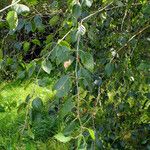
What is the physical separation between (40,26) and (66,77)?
42 cm

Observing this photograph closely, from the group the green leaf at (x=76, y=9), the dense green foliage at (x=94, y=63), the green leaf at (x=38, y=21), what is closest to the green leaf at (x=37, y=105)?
the dense green foliage at (x=94, y=63)

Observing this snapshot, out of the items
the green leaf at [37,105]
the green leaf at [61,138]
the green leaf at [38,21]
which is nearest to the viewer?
the green leaf at [61,138]

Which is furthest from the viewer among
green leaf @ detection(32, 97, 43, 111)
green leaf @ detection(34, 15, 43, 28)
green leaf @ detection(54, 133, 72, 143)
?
green leaf @ detection(34, 15, 43, 28)

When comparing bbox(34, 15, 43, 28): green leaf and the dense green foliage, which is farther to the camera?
bbox(34, 15, 43, 28): green leaf

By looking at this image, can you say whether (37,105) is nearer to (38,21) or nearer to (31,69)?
(31,69)

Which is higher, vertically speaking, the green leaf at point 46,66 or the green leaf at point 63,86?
the green leaf at point 46,66

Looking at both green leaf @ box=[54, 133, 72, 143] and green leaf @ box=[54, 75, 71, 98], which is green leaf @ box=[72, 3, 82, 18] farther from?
green leaf @ box=[54, 133, 72, 143]

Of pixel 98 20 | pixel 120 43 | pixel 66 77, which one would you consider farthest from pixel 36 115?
pixel 98 20

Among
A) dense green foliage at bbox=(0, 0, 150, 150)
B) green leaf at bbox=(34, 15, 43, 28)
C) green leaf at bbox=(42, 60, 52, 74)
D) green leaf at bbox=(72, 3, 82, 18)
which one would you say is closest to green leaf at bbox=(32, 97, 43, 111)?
dense green foliage at bbox=(0, 0, 150, 150)

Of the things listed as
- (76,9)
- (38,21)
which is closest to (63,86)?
(76,9)

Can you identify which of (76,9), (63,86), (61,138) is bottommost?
(61,138)

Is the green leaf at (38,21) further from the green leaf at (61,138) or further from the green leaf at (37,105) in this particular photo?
the green leaf at (61,138)

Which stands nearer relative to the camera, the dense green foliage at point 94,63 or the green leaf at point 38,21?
the dense green foliage at point 94,63

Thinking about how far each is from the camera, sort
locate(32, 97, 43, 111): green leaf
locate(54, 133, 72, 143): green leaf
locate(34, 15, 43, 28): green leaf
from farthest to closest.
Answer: locate(34, 15, 43, 28): green leaf, locate(32, 97, 43, 111): green leaf, locate(54, 133, 72, 143): green leaf
